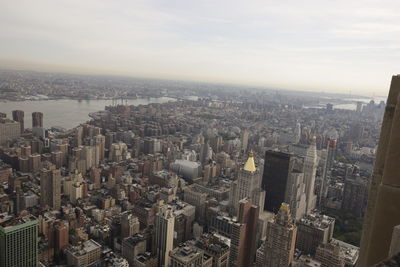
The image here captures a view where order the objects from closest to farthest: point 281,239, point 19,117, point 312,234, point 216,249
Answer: point 281,239 → point 216,249 → point 312,234 → point 19,117

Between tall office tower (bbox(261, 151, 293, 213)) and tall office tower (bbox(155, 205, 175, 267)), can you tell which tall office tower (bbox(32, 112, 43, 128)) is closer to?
tall office tower (bbox(155, 205, 175, 267))

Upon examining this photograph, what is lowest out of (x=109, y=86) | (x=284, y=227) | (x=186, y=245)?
(x=186, y=245)

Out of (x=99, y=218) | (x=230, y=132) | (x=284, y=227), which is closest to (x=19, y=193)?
(x=99, y=218)

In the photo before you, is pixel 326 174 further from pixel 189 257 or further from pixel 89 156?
pixel 89 156

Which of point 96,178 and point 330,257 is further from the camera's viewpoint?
point 96,178

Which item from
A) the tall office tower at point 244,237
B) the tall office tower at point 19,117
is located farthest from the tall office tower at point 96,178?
the tall office tower at point 244,237

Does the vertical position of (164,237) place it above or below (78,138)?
below

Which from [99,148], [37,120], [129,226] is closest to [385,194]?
[129,226]

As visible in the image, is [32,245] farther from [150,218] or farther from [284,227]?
[284,227]
